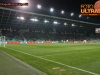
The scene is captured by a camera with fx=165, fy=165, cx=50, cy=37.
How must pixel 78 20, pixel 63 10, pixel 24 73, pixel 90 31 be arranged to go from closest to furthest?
pixel 24 73, pixel 63 10, pixel 78 20, pixel 90 31

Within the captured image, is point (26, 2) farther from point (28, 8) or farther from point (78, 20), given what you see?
point (78, 20)

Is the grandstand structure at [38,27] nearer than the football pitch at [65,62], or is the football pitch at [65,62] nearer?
the football pitch at [65,62]

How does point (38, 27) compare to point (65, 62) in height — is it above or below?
above

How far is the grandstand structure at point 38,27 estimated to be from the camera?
5895 centimetres

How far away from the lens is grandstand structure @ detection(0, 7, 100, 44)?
58950 mm

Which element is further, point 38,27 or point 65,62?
point 38,27

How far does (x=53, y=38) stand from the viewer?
9181cm

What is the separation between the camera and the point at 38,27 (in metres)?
80.6

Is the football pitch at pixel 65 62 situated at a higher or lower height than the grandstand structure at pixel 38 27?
lower

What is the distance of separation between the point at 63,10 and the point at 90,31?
166 feet

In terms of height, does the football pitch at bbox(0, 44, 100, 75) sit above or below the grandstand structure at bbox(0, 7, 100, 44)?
below

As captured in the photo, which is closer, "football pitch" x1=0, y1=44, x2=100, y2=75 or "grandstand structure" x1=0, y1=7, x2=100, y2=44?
"football pitch" x1=0, y1=44, x2=100, y2=75

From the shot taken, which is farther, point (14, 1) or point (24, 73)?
point (14, 1)

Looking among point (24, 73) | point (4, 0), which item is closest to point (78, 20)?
point (4, 0)
